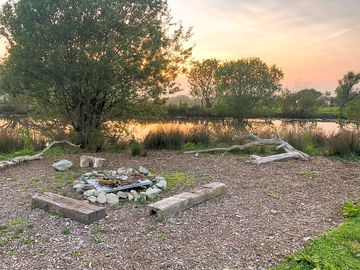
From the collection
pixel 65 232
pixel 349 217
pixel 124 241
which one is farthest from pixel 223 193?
pixel 65 232

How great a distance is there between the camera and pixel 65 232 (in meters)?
3.19

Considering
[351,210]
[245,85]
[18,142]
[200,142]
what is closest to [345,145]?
[200,142]

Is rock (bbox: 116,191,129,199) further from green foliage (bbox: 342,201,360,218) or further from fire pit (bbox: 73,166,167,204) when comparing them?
green foliage (bbox: 342,201,360,218)

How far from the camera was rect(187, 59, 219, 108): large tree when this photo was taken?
33906 millimetres

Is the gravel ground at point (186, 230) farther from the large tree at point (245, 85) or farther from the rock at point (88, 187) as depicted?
the large tree at point (245, 85)

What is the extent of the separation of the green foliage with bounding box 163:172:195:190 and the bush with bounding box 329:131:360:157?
4.82 metres

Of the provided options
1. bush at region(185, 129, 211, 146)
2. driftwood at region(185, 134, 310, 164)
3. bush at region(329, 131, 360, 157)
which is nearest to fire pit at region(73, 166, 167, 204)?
driftwood at region(185, 134, 310, 164)

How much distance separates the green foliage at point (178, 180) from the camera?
5067 mm

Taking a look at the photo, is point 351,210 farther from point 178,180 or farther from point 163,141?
point 163,141

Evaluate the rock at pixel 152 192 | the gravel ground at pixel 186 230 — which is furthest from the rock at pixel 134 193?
the gravel ground at pixel 186 230

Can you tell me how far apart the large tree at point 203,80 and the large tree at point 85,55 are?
25137 millimetres

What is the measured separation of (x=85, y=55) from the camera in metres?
7.76

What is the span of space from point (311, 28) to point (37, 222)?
11.9 m

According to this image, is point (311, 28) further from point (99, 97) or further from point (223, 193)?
point (223, 193)
